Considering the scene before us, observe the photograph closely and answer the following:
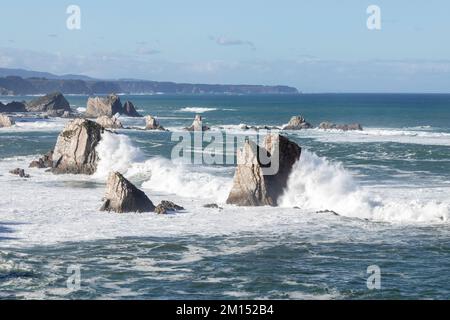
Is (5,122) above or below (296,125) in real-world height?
above

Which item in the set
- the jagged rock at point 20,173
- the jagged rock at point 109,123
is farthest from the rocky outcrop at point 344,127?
the jagged rock at point 20,173

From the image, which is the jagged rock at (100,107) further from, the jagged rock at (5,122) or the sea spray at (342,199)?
the sea spray at (342,199)

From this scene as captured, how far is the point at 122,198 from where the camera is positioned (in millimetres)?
37375

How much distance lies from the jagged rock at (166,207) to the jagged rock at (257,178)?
2.92m

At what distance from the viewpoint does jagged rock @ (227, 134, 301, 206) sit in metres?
39.2

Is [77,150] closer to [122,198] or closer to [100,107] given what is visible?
[122,198]

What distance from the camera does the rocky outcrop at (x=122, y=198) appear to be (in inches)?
1471

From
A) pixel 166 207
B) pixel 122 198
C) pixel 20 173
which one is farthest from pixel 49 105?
pixel 122 198

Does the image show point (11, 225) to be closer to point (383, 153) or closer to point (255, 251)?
point (255, 251)

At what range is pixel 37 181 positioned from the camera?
48.8m

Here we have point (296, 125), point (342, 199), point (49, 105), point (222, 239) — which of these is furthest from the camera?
point (49, 105)

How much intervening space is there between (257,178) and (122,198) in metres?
6.50
